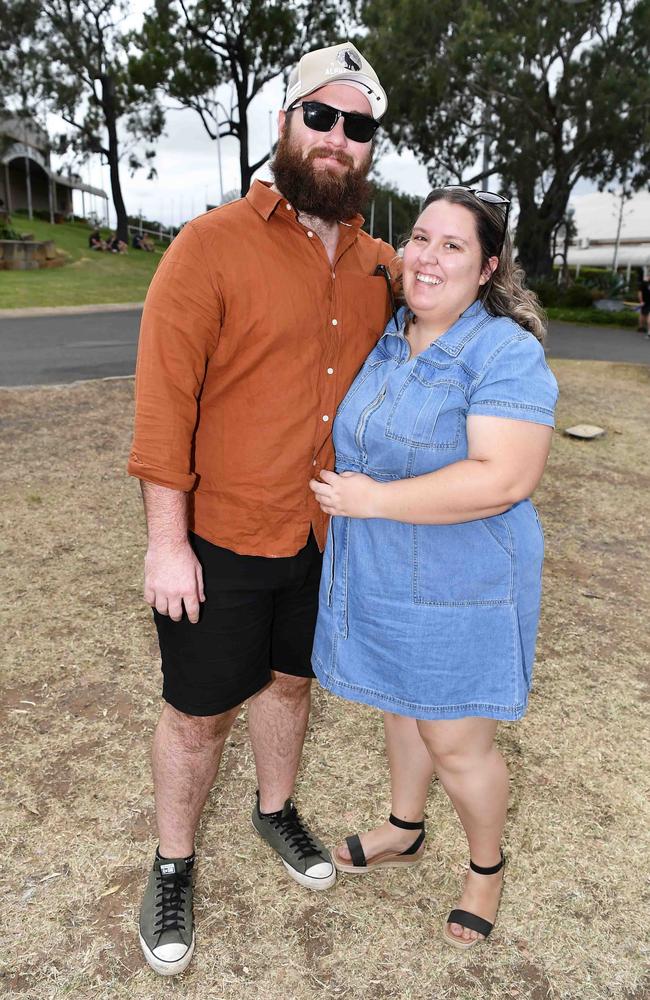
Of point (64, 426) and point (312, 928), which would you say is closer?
point (312, 928)

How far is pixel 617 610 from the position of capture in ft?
14.9

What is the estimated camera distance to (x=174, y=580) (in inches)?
80.4

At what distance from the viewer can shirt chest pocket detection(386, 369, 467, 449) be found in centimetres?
189

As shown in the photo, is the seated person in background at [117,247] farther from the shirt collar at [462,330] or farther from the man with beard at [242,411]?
the shirt collar at [462,330]

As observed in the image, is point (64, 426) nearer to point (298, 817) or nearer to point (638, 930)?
point (298, 817)

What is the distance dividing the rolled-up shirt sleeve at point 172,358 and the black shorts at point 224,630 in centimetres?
32

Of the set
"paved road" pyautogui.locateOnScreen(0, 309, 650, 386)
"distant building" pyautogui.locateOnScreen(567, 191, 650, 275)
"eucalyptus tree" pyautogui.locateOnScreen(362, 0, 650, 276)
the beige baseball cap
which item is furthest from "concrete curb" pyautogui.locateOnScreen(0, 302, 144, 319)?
"distant building" pyautogui.locateOnScreen(567, 191, 650, 275)

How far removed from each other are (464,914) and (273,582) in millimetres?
1174

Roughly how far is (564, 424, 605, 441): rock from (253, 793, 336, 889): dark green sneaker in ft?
21.4

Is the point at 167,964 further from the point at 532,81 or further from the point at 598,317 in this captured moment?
the point at 532,81

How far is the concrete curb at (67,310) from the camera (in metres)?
16.8

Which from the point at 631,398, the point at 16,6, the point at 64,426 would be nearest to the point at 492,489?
the point at 64,426

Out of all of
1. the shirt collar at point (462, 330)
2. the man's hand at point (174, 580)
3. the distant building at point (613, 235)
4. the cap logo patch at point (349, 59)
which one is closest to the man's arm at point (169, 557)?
the man's hand at point (174, 580)

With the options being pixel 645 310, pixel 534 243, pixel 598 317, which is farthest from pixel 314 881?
pixel 534 243
